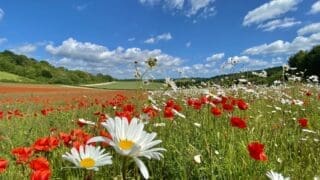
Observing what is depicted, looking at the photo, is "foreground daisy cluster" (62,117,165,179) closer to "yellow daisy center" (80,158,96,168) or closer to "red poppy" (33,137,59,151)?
"yellow daisy center" (80,158,96,168)

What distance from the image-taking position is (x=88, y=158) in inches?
62.4

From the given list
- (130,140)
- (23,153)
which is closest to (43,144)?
(23,153)

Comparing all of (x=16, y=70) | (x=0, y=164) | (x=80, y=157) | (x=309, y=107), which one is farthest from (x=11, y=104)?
(x=16, y=70)

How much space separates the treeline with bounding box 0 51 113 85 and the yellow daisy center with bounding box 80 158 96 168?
262 feet

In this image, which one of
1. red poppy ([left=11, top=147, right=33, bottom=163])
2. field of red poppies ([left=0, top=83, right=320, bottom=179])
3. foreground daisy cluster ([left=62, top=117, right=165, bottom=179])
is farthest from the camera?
red poppy ([left=11, top=147, right=33, bottom=163])

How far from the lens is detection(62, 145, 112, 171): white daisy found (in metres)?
1.51

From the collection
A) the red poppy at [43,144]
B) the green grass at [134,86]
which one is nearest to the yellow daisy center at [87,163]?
the red poppy at [43,144]

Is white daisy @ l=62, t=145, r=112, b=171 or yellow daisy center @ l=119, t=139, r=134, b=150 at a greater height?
yellow daisy center @ l=119, t=139, r=134, b=150

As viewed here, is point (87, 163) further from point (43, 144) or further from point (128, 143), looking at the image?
point (43, 144)

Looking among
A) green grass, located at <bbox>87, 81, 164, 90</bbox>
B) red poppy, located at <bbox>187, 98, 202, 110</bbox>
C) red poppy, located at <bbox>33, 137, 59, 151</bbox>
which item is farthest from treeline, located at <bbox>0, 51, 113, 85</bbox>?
red poppy, located at <bbox>33, 137, 59, 151</bbox>

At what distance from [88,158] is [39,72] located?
304 feet

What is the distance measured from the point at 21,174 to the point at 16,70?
8714cm

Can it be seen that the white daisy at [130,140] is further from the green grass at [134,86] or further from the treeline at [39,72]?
the treeline at [39,72]

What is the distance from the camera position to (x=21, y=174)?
135 inches
